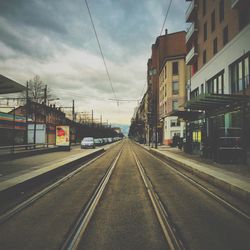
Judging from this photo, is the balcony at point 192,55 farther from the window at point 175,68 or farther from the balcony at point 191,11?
the window at point 175,68

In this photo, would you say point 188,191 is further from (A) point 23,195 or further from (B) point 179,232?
(A) point 23,195

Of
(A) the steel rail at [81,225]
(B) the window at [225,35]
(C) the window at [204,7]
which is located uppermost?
(C) the window at [204,7]

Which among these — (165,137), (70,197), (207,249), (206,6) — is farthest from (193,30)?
(207,249)

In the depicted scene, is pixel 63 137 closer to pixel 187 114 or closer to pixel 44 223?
pixel 187 114

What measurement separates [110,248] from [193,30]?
34.0 meters

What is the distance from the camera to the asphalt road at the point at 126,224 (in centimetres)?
448

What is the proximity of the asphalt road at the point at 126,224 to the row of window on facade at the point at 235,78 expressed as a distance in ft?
38.8

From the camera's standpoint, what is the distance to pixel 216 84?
2766 cm

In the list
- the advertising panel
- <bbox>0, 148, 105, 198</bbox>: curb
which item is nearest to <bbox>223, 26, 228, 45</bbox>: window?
<bbox>0, 148, 105, 198</bbox>: curb

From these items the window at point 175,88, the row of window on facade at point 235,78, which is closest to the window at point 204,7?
the row of window on facade at point 235,78

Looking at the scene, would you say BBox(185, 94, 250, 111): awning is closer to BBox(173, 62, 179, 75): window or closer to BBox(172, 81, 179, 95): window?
BBox(172, 81, 179, 95): window

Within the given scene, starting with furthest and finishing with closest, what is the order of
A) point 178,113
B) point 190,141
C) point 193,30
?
point 193,30, point 190,141, point 178,113

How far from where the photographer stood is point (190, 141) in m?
29.1

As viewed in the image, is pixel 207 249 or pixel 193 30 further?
pixel 193 30
